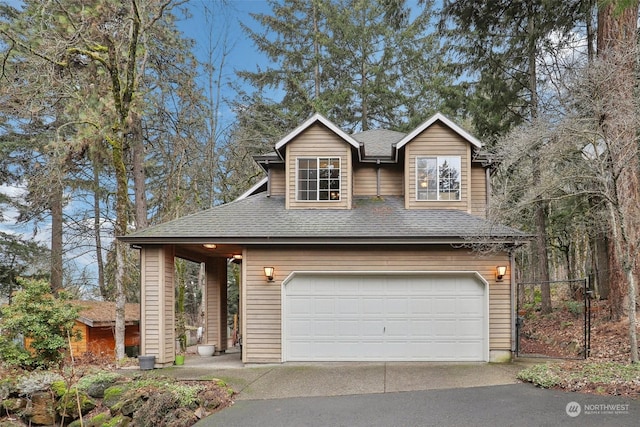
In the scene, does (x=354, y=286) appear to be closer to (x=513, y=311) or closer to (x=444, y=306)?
(x=444, y=306)

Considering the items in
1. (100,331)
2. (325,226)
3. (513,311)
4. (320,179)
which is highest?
(320,179)

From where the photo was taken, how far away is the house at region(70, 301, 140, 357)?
44.3ft

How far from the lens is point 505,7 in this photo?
1379cm

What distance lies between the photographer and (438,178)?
1121 centimetres

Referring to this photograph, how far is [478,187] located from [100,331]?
42.5ft

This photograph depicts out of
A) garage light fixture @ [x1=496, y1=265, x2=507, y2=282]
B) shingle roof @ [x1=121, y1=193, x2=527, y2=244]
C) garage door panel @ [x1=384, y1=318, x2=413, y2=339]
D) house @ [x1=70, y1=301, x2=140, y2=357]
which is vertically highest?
shingle roof @ [x1=121, y1=193, x2=527, y2=244]

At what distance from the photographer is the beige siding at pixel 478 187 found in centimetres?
1138

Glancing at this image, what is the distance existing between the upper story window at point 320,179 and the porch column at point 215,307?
12.5 ft

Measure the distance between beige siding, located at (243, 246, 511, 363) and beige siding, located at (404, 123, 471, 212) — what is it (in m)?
1.81

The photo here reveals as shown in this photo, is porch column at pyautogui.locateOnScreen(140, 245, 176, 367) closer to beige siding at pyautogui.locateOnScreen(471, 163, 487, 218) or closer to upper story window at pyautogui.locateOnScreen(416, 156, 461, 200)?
upper story window at pyautogui.locateOnScreen(416, 156, 461, 200)

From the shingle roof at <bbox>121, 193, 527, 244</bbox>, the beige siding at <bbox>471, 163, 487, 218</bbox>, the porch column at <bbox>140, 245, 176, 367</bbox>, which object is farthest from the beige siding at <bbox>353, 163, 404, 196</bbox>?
the porch column at <bbox>140, 245, 176, 367</bbox>

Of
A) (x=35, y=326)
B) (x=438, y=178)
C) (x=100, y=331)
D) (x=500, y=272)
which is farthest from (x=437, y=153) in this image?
(x=100, y=331)

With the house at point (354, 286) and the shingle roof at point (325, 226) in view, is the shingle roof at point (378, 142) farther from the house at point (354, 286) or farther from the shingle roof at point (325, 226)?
the house at point (354, 286)

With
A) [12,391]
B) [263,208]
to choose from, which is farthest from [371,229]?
[12,391]
